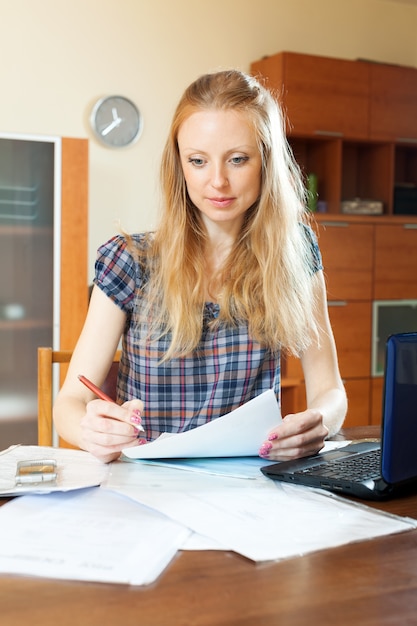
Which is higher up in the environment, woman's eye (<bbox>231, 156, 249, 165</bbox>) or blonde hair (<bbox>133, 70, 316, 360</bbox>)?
woman's eye (<bbox>231, 156, 249, 165</bbox>)

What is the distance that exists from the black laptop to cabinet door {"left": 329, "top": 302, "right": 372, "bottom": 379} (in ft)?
10.0

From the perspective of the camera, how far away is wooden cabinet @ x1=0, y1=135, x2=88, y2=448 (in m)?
3.67

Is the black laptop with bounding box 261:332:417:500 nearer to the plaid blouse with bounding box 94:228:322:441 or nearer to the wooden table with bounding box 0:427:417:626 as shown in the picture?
the wooden table with bounding box 0:427:417:626

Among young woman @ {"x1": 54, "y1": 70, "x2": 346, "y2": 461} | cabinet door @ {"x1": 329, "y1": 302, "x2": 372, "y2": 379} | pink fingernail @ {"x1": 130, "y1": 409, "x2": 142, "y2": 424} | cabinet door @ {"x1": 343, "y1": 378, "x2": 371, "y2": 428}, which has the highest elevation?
young woman @ {"x1": 54, "y1": 70, "x2": 346, "y2": 461}

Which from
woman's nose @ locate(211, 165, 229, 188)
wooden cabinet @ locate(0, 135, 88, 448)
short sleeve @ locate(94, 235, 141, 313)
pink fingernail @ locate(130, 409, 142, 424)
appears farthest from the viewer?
wooden cabinet @ locate(0, 135, 88, 448)

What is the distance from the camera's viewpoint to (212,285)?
1.84m

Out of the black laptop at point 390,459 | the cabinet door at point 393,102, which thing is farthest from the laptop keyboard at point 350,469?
the cabinet door at point 393,102

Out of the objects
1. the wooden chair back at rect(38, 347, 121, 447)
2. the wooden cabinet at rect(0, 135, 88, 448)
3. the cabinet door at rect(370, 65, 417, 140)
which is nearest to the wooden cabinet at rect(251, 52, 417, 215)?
the cabinet door at rect(370, 65, 417, 140)

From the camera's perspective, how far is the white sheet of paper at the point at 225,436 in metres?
1.30

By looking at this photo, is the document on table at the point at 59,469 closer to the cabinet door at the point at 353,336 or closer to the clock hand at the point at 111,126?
the clock hand at the point at 111,126

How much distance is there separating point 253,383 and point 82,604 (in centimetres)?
105

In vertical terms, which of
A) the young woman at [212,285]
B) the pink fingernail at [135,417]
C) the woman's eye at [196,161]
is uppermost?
the woman's eye at [196,161]

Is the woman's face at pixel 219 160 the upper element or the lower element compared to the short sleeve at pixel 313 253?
upper

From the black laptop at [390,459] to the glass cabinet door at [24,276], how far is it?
2.59 meters
